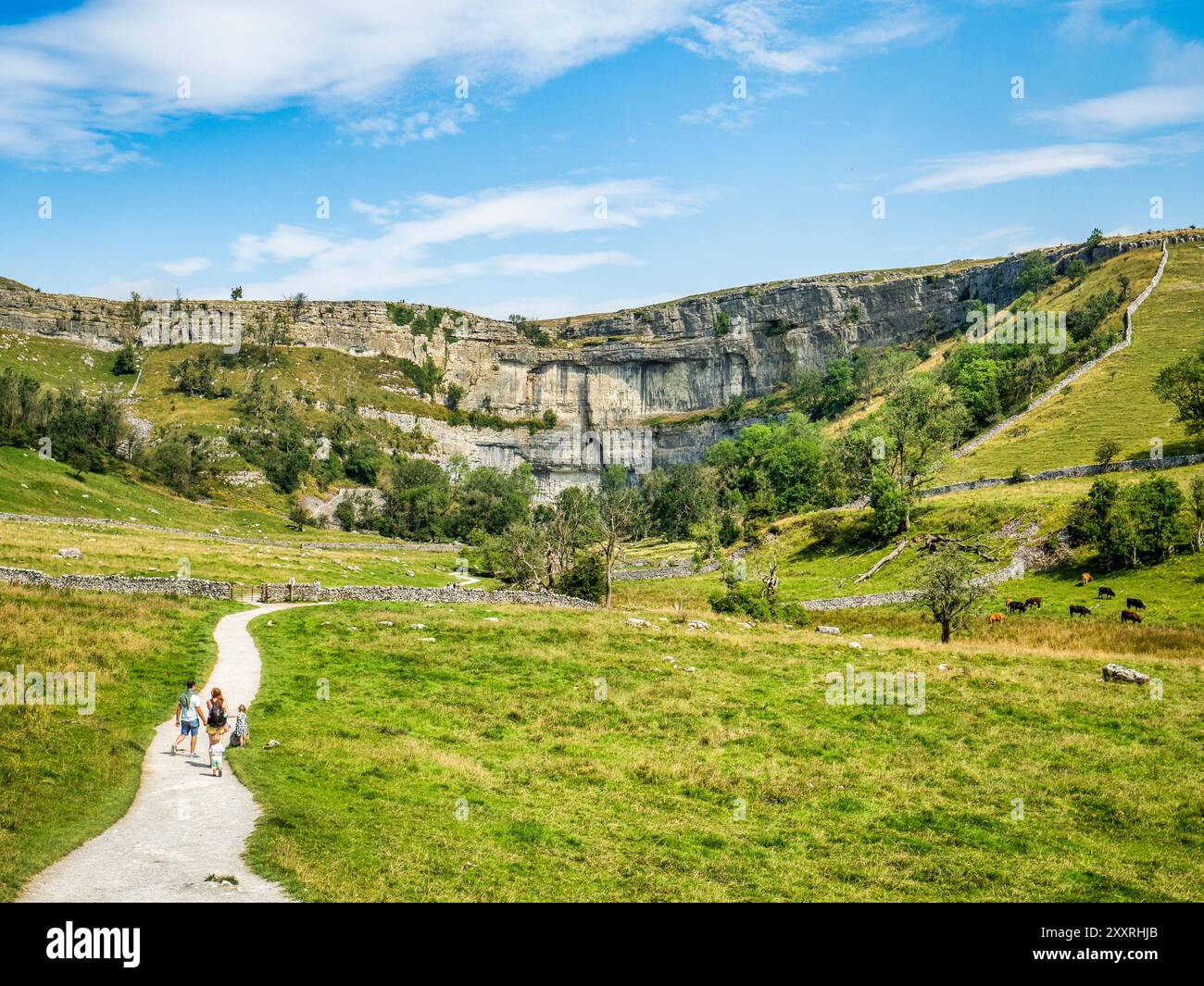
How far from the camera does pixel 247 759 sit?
18531 millimetres

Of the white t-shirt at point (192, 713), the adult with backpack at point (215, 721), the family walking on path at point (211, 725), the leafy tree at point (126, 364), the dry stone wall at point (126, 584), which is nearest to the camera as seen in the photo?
the family walking on path at point (211, 725)

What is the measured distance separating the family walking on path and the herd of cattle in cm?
3960

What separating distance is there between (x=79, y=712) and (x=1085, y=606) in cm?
4839

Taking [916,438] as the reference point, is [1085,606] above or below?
below

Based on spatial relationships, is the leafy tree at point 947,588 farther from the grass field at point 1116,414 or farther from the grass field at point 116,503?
the grass field at point 116,503

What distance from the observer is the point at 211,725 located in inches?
719

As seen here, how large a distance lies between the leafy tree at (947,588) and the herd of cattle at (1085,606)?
5328 mm

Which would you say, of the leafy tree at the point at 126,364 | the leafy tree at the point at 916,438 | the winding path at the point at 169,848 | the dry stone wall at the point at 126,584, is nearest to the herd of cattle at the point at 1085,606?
the leafy tree at the point at 916,438

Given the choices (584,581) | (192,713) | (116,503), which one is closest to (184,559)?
(584,581)

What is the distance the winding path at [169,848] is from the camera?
11.5m

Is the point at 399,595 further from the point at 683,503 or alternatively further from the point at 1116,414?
the point at 683,503

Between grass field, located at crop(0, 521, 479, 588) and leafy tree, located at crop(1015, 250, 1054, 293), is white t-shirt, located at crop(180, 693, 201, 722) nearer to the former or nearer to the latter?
grass field, located at crop(0, 521, 479, 588)
